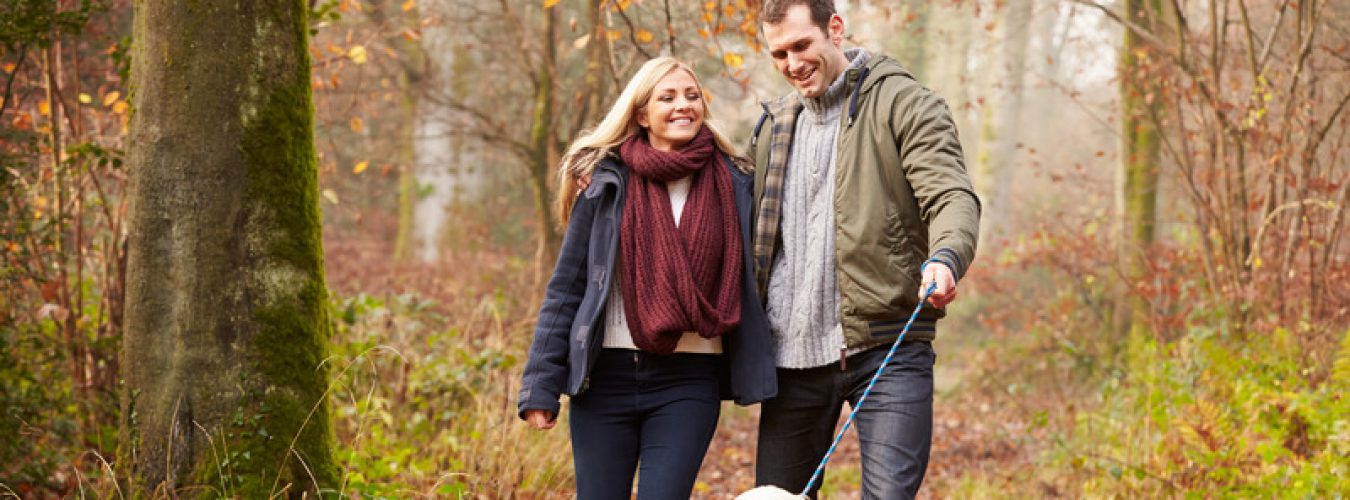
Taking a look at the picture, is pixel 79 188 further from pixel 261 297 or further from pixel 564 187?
pixel 564 187

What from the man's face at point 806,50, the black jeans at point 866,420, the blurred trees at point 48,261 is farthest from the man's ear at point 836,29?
the blurred trees at point 48,261

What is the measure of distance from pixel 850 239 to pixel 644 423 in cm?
87

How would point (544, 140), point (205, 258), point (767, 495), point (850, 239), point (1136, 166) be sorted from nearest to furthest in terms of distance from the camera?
point (767, 495) → point (850, 239) → point (205, 258) → point (1136, 166) → point (544, 140)

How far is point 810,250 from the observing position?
3607mm

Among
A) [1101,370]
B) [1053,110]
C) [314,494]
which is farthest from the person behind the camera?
[1053,110]

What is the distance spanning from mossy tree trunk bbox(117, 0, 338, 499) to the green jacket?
1956 millimetres

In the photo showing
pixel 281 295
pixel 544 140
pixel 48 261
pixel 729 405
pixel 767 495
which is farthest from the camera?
pixel 544 140

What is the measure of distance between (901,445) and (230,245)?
2.29 metres

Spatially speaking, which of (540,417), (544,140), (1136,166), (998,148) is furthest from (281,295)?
(998,148)

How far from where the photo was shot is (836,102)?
3709mm

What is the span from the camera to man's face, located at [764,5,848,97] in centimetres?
354

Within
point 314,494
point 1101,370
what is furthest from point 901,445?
point 1101,370

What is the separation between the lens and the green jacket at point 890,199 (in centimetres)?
334

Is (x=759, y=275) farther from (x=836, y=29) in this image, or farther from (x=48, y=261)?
→ (x=48, y=261)
